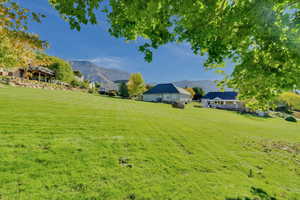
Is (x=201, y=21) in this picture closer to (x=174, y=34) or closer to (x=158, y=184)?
(x=174, y=34)

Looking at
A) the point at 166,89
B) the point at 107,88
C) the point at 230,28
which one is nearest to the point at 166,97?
the point at 166,89

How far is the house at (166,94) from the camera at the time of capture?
173ft

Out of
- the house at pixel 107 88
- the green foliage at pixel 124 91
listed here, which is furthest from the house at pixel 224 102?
the house at pixel 107 88

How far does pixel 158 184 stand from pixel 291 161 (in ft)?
21.1

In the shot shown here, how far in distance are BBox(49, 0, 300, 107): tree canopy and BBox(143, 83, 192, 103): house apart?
47.5 metres

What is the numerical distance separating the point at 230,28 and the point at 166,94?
5067 centimetres

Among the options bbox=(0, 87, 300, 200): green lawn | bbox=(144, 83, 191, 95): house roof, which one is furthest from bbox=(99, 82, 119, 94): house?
bbox=(0, 87, 300, 200): green lawn

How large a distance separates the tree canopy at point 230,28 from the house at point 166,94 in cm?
4754

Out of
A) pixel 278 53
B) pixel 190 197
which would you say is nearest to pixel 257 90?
pixel 278 53

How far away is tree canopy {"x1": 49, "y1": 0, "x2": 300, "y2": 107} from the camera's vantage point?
130 inches

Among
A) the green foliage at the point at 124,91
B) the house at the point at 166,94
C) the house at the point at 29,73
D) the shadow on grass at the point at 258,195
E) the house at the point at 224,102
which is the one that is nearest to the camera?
the shadow on grass at the point at 258,195

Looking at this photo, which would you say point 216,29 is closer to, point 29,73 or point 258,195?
point 258,195

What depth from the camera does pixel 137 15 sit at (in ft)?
10.7

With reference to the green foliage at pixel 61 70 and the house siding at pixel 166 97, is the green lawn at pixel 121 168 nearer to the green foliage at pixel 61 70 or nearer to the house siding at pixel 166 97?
the house siding at pixel 166 97
